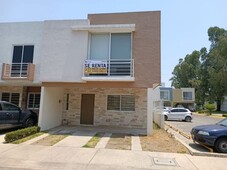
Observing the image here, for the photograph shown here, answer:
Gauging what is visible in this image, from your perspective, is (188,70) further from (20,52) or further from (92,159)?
(92,159)

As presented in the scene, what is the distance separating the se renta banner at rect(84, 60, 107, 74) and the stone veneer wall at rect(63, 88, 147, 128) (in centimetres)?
347

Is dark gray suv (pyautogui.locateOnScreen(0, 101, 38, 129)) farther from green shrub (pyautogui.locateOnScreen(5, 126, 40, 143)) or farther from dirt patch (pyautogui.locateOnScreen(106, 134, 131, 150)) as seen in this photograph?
dirt patch (pyautogui.locateOnScreen(106, 134, 131, 150))

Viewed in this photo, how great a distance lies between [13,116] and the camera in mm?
12180

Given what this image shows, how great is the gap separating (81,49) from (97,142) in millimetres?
5646

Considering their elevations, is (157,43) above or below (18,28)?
below

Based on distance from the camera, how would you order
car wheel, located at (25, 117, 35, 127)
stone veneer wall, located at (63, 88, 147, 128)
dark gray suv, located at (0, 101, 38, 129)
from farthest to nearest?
stone veneer wall, located at (63, 88, 147, 128) → car wheel, located at (25, 117, 35, 127) → dark gray suv, located at (0, 101, 38, 129)

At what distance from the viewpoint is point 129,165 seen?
22.2ft

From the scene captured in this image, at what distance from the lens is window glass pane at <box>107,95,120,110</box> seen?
50.8 ft

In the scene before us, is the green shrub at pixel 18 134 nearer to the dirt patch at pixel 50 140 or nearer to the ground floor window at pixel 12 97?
the dirt patch at pixel 50 140

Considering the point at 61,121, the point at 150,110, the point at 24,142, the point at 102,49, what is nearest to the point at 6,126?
the point at 24,142

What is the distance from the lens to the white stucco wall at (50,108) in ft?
42.6

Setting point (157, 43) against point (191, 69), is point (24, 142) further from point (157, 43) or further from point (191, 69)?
point (191, 69)

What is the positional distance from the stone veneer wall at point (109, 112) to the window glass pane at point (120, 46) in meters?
3.33

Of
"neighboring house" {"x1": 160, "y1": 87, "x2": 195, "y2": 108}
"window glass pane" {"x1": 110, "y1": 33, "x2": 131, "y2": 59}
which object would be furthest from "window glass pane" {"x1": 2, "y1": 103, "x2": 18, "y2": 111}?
"neighboring house" {"x1": 160, "y1": 87, "x2": 195, "y2": 108}
